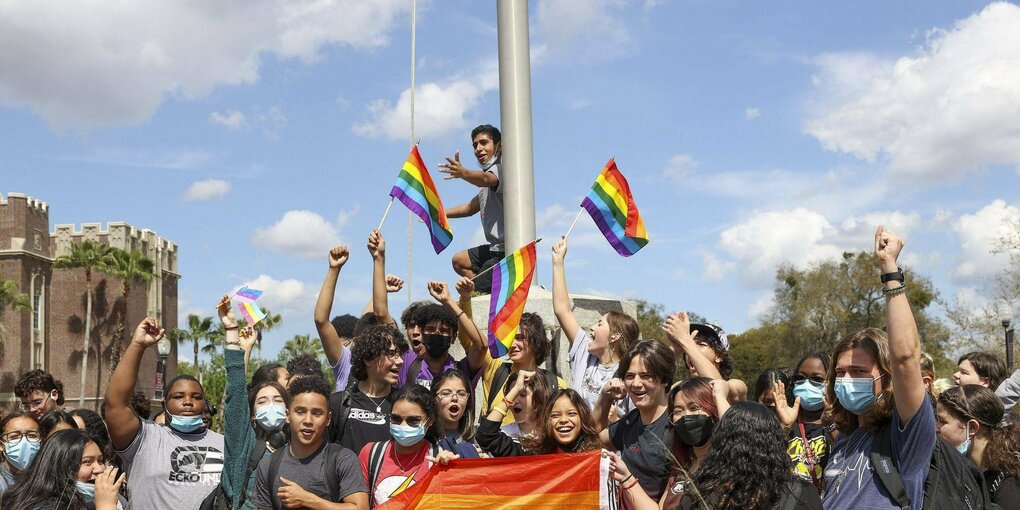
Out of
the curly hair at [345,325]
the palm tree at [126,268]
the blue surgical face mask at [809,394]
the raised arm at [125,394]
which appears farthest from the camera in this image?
the palm tree at [126,268]

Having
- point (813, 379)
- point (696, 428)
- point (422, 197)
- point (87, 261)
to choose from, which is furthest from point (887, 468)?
point (87, 261)

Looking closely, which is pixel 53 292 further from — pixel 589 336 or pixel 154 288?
pixel 589 336

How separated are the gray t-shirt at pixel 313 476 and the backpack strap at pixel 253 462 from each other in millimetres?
113

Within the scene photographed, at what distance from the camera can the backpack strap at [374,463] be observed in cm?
568

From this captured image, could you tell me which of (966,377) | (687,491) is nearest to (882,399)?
(687,491)

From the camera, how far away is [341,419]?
6387 millimetres

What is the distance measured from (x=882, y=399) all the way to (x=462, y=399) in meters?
2.76

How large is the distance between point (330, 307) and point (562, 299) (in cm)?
174

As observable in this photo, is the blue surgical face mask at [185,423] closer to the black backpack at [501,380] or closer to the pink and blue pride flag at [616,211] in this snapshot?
the black backpack at [501,380]

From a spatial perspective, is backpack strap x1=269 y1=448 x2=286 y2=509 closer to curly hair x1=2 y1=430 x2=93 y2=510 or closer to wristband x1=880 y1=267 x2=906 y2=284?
curly hair x1=2 y1=430 x2=93 y2=510

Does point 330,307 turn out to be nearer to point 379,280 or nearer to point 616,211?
point 379,280

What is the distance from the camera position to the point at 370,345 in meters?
6.55

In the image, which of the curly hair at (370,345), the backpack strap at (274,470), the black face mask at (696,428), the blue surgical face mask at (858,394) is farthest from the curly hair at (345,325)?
the blue surgical face mask at (858,394)

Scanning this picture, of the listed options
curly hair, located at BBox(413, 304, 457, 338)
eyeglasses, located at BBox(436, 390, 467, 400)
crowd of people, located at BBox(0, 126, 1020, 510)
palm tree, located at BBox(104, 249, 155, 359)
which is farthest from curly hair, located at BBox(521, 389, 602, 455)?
palm tree, located at BBox(104, 249, 155, 359)
